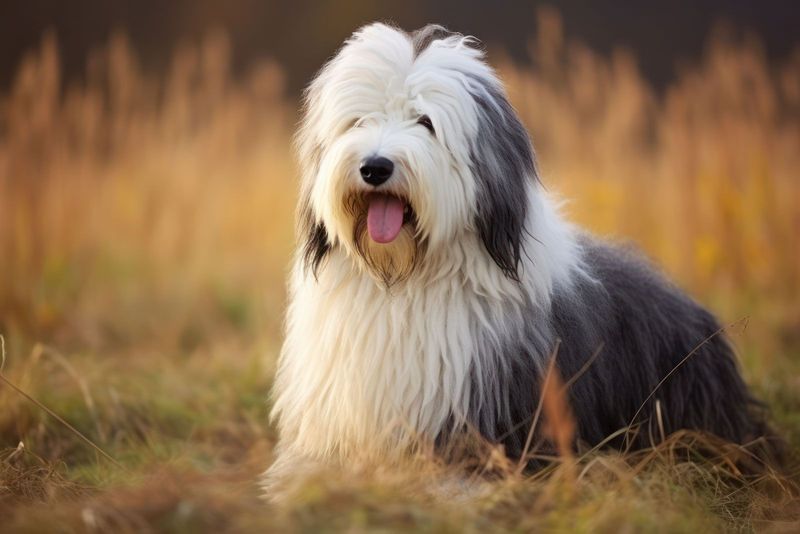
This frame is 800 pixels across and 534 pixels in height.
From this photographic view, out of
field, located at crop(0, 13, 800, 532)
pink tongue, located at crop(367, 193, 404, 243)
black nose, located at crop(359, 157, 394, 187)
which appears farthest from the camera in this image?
field, located at crop(0, 13, 800, 532)

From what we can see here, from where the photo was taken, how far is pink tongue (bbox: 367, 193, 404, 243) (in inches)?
121

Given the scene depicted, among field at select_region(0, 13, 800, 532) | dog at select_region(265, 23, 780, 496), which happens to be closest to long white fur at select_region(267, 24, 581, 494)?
dog at select_region(265, 23, 780, 496)

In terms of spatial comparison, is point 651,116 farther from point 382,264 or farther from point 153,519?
point 153,519

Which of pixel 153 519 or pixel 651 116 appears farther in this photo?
pixel 651 116

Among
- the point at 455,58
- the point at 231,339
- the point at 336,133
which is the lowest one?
the point at 231,339

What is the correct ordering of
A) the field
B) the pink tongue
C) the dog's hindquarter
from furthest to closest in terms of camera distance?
the field < the dog's hindquarter < the pink tongue

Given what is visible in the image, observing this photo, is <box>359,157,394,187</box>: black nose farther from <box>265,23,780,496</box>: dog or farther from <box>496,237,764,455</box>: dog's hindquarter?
<box>496,237,764,455</box>: dog's hindquarter

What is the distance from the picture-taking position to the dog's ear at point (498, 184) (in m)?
3.18

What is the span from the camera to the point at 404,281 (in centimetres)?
325

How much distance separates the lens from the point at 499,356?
321 cm

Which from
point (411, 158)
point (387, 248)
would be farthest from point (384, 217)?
point (411, 158)

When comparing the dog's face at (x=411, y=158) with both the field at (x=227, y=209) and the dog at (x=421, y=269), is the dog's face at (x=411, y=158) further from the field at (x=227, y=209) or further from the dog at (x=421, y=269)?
the field at (x=227, y=209)

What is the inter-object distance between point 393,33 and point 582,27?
9.16 metres

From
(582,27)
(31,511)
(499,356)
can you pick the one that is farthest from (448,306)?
(582,27)
